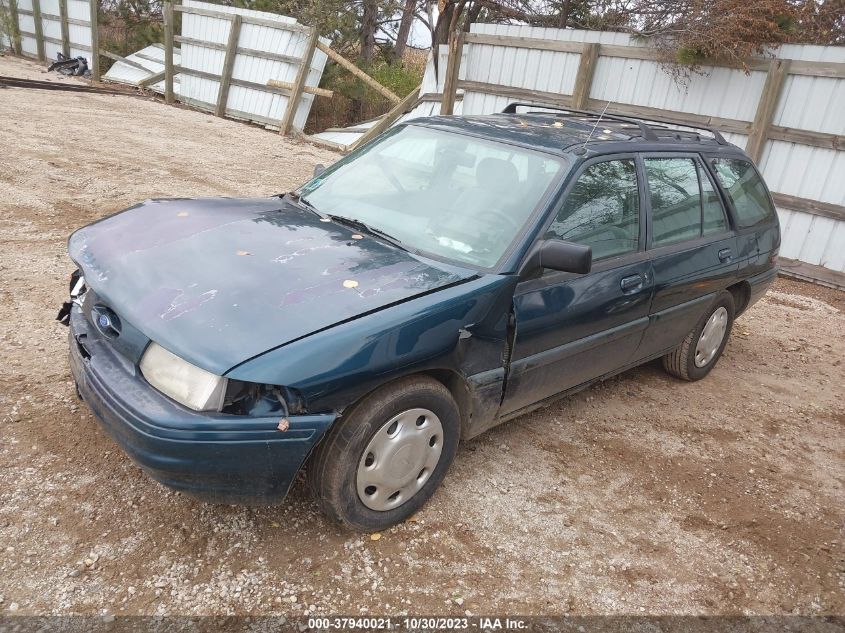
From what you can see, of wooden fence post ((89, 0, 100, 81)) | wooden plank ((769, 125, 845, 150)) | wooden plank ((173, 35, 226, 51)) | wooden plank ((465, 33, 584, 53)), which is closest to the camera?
wooden plank ((769, 125, 845, 150))

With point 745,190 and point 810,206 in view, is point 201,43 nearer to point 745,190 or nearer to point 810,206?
point 810,206

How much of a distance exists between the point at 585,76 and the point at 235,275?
7.50m

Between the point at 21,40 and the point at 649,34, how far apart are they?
19900mm

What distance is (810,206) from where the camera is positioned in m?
7.58

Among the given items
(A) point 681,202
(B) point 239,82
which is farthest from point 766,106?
(B) point 239,82

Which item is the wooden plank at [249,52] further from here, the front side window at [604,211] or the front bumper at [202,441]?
the front bumper at [202,441]

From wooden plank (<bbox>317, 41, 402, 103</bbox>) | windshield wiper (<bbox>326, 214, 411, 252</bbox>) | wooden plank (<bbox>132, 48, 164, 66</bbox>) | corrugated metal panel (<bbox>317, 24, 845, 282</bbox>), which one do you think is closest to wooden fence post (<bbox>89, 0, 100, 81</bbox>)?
wooden plank (<bbox>132, 48, 164, 66</bbox>)

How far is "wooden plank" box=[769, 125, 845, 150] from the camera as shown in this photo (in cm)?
730

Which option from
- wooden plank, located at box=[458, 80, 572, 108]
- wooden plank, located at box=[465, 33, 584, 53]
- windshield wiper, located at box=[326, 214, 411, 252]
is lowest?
windshield wiper, located at box=[326, 214, 411, 252]

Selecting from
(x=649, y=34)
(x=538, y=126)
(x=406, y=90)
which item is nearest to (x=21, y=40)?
(x=406, y=90)

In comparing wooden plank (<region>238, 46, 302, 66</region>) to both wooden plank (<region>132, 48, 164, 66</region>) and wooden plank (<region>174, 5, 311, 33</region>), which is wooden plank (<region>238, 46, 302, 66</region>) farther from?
wooden plank (<region>132, 48, 164, 66</region>)

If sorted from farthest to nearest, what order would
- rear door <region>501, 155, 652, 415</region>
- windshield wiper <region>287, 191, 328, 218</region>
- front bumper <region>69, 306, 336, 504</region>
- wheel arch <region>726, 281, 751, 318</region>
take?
wheel arch <region>726, 281, 751, 318</region> < windshield wiper <region>287, 191, 328, 218</region> < rear door <region>501, 155, 652, 415</region> < front bumper <region>69, 306, 336, 504</region>

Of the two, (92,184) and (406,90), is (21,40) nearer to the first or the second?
(406,90)

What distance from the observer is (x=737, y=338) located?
603cm
